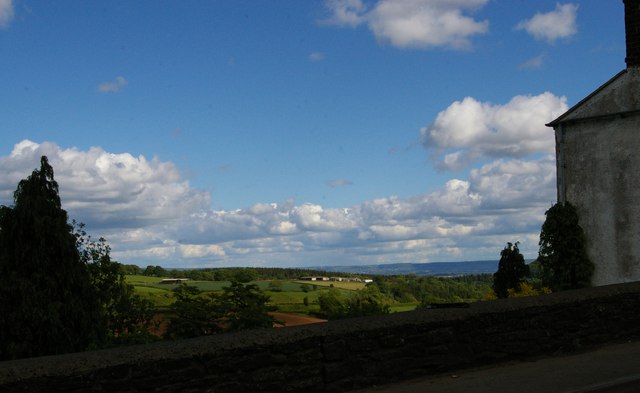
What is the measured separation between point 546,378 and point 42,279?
14.0m

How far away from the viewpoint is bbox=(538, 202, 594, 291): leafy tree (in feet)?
62.5

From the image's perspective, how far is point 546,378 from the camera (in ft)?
23.5

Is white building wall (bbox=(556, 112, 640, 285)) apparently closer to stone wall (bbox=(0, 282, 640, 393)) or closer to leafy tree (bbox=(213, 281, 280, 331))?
stone wall (bbox=(0, 282, 640, 393))

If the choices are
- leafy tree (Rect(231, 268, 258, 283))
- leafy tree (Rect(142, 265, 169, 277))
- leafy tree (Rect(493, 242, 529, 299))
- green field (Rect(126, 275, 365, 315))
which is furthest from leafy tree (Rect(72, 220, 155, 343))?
leafy tree (Rect(142, 265, 169, 277))

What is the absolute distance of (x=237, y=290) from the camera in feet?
29.3

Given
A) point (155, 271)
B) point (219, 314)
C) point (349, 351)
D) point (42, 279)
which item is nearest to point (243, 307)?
point (219, 314)

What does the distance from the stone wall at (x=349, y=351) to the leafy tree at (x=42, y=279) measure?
35.8ft

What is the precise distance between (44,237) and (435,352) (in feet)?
43.8

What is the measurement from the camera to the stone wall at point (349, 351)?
5602 millimetres

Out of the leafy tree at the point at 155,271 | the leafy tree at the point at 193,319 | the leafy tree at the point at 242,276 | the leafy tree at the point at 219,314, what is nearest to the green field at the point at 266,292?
the leafy tree at the point at 242,276

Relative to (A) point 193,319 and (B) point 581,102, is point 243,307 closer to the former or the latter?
(A) point 193,319

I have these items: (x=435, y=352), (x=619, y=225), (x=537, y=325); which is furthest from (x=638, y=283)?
(x=619, y=225)

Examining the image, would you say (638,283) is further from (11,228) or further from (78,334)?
(11,228)

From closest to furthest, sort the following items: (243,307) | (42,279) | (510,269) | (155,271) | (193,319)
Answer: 1. (193,319)
2. (243,307)
3. (42,279)
4. (510,269)
5. (155,271)
